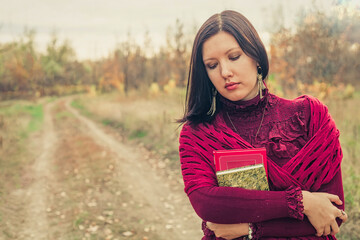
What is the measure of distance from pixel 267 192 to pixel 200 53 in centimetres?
73

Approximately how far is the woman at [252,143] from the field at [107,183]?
7.67 ft

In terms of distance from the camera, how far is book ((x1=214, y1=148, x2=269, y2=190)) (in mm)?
1350

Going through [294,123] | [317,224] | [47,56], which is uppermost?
[47,56]

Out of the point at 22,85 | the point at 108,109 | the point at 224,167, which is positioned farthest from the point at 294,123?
the point at 22,85

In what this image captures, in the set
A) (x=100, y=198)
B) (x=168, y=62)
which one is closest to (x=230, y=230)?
(x=100, y=198)

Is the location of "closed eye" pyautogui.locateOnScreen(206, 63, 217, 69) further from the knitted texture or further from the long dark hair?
the knitted texture

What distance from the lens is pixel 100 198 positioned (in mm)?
5250

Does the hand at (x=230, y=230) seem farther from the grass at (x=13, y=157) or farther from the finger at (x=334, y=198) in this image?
the grass at (x=13, y=157)

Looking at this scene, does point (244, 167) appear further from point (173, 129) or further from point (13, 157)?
point (13, 157)

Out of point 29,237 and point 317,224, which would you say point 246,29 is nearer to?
point 317,224

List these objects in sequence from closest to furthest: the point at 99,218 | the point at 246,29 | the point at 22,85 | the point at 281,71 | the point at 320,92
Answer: the point at 246,29 → the point at 99,218 → the point at 320,92 → the point at 281,71 → the point at 22,85

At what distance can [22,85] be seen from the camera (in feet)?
79.6

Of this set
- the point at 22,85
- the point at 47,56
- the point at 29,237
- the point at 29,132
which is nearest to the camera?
the point at 29,237

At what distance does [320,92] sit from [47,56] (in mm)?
33695
